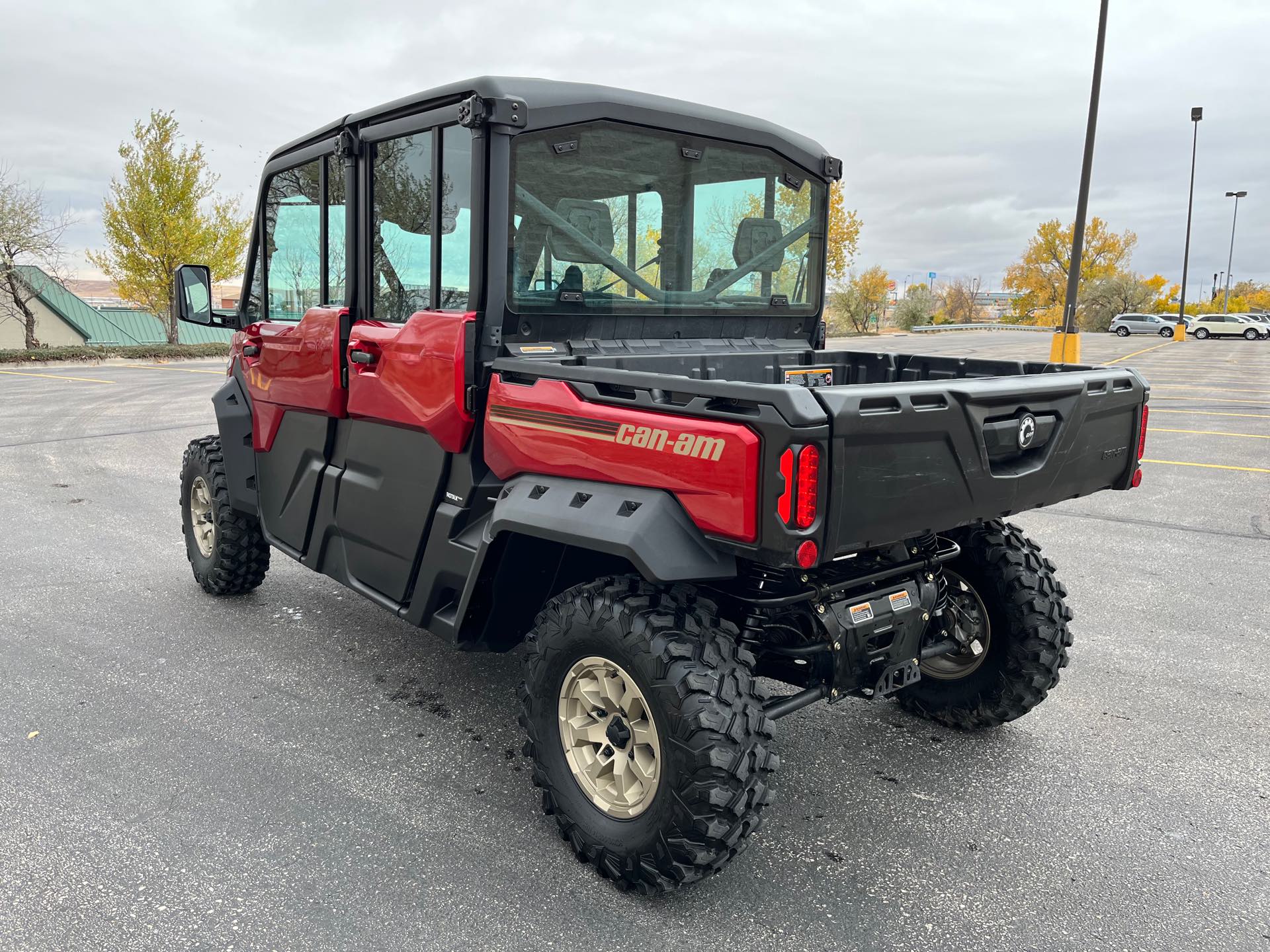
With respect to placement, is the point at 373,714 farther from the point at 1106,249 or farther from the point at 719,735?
the point at 1106,249

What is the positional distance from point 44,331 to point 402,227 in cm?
3947

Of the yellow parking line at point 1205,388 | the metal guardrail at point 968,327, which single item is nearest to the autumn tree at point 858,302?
the metal guardrail at point 968,327

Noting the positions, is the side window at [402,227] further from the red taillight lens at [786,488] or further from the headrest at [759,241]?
the red taillight lens at [786,488]

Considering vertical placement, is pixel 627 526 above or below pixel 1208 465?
above

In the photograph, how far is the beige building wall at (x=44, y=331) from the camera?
3372 centimetres

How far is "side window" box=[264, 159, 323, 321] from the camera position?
163 inches

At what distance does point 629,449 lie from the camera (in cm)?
265

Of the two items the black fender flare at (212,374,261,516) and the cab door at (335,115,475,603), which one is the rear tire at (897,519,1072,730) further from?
the black fender flare at (212,374,261,516)

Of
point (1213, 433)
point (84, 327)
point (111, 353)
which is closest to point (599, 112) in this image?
point (1213, 433)

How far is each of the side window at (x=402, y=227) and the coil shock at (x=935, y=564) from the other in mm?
1900

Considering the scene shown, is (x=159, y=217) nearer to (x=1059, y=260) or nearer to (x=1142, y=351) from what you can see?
(x=1142, y=351)

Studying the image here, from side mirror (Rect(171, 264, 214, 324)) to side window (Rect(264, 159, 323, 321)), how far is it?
1.06 ft

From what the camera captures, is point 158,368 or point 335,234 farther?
point 158,368

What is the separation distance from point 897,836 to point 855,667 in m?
0.59
